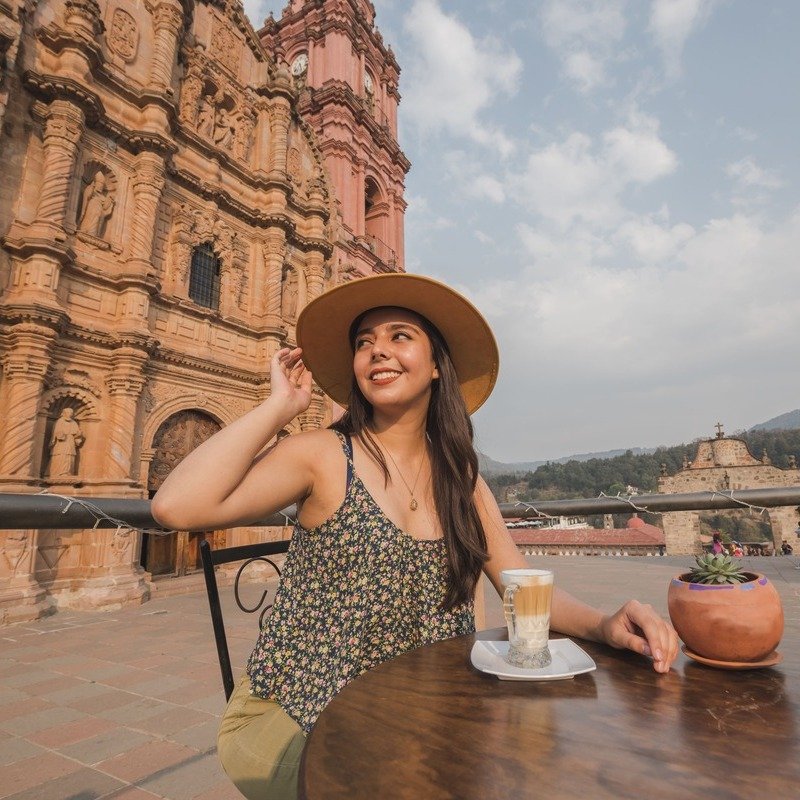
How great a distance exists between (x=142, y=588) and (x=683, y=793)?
909 cm

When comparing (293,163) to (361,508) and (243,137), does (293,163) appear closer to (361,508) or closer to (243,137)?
(243,137)

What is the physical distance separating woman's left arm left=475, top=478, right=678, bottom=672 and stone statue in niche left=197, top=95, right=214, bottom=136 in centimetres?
1303

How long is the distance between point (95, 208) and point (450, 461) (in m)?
10.4

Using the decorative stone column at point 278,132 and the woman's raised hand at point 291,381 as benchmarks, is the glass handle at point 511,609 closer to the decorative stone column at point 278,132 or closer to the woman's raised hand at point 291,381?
the woman's raised hand at point 291,381

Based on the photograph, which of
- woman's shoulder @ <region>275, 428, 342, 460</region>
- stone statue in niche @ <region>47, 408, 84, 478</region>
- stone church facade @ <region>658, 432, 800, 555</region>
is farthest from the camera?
stone church facade @ <region>658, 432, 800, 555</region>

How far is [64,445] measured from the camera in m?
8.05

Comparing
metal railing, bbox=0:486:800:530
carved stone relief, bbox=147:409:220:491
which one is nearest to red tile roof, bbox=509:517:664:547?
carved stone relief, bbox=147:409:220:491

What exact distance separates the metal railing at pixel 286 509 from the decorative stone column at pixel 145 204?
352 inches

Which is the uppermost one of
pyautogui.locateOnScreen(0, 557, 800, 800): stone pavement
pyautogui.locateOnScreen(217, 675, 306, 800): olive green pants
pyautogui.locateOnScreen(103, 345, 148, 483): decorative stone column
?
pyautogui.locateOnScreen(103, 345, 148, 483): decorative stone column

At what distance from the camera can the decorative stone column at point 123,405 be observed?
843 centimetres

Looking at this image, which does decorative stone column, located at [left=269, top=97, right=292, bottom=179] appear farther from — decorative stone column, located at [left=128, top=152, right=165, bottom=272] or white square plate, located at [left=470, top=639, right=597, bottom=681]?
white square plate, located at [left=470, top=639, right=597, bottom=681]

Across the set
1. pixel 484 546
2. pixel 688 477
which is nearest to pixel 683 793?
pixel 484 546

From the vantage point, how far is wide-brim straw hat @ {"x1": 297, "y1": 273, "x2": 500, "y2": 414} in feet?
5.20

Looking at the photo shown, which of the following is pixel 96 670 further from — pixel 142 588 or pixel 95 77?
pixel 95 77
